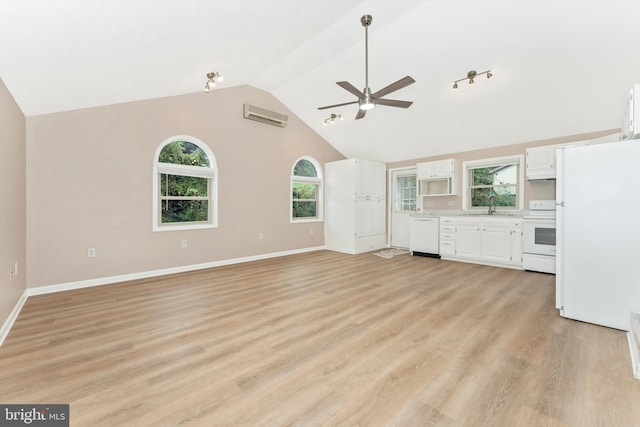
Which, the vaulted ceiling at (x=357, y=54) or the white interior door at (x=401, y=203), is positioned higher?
the vaulted ceiling at (x=357, y=54)

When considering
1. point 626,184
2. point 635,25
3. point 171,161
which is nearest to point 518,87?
point 635,25

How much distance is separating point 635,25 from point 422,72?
2.31 m

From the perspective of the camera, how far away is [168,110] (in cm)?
458

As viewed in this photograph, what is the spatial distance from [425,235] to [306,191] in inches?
120

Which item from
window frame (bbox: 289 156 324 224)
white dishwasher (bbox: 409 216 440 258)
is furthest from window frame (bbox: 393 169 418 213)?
window frame (bbox: 289 156 324 224)

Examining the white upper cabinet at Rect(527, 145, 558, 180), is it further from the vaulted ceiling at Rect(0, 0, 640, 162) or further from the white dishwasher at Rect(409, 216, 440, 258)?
the white dishwasher at Rect(409, 216, 440, 258)

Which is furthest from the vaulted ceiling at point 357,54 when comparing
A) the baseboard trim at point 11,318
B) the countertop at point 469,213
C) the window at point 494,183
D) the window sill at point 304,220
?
the window sill at point 304,220

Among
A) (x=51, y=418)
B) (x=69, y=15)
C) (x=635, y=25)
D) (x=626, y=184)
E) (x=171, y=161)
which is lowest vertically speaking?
(x=51, y=418)

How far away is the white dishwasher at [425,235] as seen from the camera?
19.5ft

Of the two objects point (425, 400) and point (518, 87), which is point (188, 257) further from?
point (518, 87)

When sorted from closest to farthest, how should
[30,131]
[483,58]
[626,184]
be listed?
1. [626,184]
2. [30,131]
3. [483,58]

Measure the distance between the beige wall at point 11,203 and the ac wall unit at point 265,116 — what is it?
10.6ft

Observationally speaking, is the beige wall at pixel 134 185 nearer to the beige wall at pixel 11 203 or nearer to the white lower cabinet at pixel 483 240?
the beige wall at pixel 11 203

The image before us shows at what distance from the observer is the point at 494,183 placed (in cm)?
570
